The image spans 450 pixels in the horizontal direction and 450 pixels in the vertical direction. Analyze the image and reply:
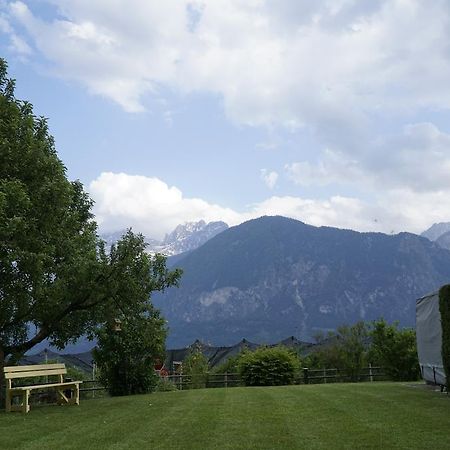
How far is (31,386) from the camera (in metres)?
13.2

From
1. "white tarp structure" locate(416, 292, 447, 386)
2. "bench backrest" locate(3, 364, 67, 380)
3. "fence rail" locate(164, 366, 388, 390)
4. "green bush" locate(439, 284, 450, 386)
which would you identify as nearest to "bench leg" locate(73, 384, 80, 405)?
"bench backrest" locate(3, 364, 67, 380)

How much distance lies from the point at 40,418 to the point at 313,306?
190198 mm

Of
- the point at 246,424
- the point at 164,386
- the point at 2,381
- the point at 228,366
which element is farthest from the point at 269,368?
the point at 246,424

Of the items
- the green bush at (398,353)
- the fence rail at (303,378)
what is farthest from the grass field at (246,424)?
the fence rail at (303,378)

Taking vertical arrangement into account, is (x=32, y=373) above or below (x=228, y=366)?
above

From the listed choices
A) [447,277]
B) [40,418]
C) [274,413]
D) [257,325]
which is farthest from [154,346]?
[447,277]

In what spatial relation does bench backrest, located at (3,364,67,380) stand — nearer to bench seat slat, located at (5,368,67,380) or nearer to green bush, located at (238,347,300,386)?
bench seat slat, located at (5,368,67,380)

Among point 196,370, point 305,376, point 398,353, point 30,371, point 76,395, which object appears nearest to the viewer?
point 30,371

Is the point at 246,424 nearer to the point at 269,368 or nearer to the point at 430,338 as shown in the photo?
the point at 430,338

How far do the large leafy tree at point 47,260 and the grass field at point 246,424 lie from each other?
2.72 m

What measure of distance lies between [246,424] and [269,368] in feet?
45.7

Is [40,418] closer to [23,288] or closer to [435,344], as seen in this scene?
[23,288]

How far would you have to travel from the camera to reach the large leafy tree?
13219 mm

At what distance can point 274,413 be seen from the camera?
34.8 feet
